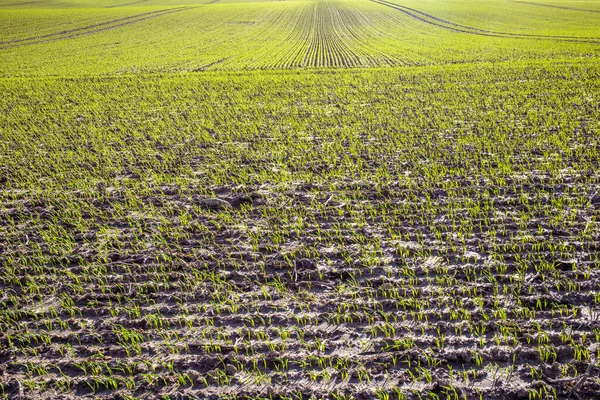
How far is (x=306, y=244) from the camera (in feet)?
18.9

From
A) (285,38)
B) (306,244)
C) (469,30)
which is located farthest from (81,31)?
(306,244)

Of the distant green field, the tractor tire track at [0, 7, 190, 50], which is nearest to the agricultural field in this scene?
the distant green field

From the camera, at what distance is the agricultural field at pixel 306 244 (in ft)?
12.3

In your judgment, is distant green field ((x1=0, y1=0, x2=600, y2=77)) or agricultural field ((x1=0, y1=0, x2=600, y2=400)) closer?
agricultural field ((x1=0, y1=0, x2=600, y2=400))

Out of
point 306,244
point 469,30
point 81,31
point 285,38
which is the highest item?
point 81,31

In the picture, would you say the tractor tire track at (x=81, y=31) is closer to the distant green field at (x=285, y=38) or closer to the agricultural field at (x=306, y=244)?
the distant green field at (x=285, y=38)

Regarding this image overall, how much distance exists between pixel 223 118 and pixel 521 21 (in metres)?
38.0

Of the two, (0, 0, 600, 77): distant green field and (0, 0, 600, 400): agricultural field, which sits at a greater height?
(0, 0, 600, 77): distant green field

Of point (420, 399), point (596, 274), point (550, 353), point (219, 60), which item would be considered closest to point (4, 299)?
point (420, 399)

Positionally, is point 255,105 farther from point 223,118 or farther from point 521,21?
point 521,21

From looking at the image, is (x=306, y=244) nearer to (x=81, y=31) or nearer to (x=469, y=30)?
(x=469, y=30)

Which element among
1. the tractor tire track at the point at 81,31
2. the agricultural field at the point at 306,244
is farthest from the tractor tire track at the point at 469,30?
the tractor tire track at the point at 81,31

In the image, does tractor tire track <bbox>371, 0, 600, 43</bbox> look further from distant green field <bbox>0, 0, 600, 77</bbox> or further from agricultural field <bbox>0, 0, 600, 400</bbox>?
agricultural field <bbox>0, 0, 600, 400</bbox>

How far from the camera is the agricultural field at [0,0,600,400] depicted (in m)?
3.76
